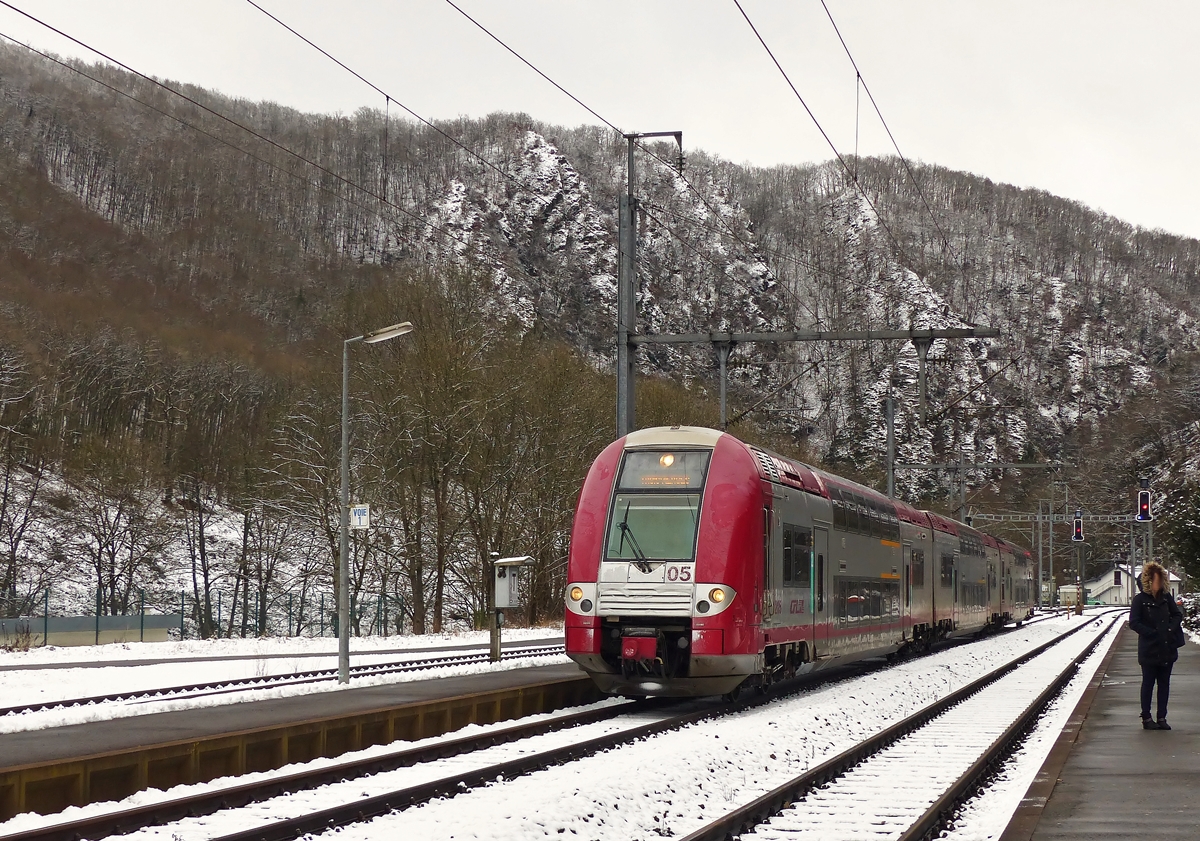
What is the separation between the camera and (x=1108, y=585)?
172500mm

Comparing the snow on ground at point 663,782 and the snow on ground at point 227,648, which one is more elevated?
the snow on ground at point 663,782

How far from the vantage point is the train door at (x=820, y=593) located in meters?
21.0

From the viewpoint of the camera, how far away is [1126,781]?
442 inches

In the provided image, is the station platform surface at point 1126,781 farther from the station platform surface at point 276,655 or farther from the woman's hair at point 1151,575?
the station platform surface at point 276,655


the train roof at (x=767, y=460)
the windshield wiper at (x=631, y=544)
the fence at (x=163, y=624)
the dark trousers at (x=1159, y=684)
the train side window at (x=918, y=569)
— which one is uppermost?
the train roof at (x=767, y=460)

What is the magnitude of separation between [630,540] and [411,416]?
2301cm

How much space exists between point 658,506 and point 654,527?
0.99 ft

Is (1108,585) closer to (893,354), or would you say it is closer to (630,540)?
(893,354)

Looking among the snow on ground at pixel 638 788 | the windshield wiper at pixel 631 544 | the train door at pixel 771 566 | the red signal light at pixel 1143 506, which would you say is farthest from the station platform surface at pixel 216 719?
the red signal light at pixel 1143 506

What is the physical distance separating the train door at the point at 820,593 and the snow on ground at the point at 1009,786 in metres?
3.52

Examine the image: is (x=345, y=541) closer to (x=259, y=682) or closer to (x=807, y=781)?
(x=259, y=682)

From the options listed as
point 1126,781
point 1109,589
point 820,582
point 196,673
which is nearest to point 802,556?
point 820,582

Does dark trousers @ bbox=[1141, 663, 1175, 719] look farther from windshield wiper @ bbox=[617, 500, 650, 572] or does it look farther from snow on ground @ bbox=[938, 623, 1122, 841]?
windshield wiper @ bbox=[617, 500, 650, 572]

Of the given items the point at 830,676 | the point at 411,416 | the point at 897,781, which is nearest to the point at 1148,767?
the point at 897,781
